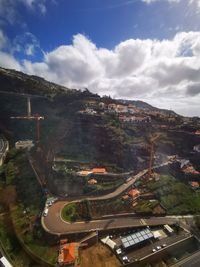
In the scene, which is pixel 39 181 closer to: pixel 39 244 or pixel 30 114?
pixel 39 244

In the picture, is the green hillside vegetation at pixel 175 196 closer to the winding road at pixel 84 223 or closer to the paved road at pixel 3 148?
the winding road at pixel 84 223

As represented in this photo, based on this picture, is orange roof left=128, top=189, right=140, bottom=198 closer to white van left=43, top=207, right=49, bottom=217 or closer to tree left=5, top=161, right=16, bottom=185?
white van left=43, top=207, right=49, bottom=217

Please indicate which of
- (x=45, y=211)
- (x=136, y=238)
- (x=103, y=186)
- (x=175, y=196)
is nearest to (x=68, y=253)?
(x=45, y=211)

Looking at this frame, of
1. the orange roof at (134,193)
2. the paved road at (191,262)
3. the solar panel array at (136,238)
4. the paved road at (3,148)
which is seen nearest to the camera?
the paved road at (191,262)

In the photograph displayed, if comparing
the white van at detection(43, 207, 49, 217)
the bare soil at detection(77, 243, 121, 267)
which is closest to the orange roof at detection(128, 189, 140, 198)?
the bare soil at detection(77, 243, 121, 267)

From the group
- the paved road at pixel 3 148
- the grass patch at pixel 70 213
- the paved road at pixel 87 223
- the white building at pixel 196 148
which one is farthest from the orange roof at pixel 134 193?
the white building at pixel 196 148

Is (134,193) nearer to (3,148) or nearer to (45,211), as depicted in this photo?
(45,211)
